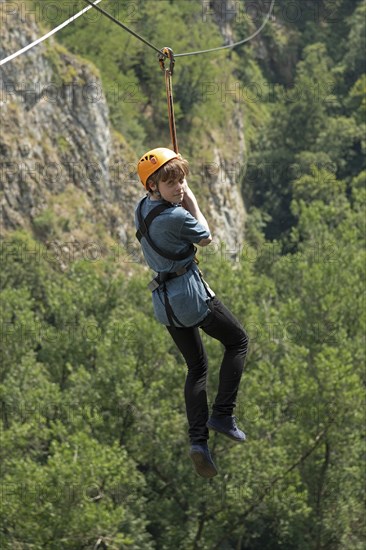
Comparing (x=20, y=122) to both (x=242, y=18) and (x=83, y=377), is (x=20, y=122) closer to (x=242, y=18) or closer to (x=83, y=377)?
(x=83, y=377)

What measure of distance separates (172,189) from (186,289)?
2.79 ft

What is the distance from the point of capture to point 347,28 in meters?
108

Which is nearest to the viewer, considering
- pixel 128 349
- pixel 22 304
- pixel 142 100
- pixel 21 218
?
pixel 128 349

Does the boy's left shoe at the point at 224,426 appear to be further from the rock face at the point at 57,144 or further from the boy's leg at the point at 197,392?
the rock face at the point at 57,144

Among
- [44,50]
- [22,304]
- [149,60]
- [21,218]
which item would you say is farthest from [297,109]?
[22,304]

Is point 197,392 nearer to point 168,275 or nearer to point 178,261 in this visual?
point 168,275

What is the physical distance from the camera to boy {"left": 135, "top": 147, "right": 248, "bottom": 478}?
7.87m

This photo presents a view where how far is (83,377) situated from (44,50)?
3264 cm

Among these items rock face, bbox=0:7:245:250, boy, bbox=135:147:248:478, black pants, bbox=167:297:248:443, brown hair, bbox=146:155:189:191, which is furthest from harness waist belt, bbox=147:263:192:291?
rock face, bbox=0:7:245:250

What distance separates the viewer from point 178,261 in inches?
319

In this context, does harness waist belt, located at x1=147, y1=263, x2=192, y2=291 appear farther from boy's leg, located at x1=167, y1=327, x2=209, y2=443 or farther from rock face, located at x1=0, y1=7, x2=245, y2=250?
rock face, located at x1=0, y1=7, x2=245, y2=250

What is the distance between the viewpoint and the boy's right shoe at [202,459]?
8.45 m

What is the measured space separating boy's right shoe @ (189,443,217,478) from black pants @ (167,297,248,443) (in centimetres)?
7

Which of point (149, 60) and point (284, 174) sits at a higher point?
point (149, 60)
